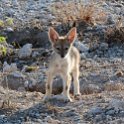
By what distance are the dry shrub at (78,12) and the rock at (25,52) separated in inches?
51.9

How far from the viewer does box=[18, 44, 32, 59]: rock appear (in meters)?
11.3

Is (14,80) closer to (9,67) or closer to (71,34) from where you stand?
(9,67)

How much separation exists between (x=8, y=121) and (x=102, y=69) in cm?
333

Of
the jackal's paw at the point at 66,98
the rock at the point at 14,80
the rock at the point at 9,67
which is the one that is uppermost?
the rock at the point at 9,67

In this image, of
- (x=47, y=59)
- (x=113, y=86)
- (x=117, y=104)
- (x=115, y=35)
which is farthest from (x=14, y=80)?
(x=117, y=104)

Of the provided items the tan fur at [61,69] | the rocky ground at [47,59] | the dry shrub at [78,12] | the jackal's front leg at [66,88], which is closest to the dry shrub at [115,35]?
the rocky ground at [47,59]

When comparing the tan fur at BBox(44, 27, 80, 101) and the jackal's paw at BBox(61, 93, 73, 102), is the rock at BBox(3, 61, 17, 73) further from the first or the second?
the jackal's paw at BBox(61, 93, 73, 102)

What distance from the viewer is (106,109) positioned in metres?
7.76

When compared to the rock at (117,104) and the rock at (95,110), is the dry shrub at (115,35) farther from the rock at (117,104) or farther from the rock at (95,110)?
the rock at (95,110)

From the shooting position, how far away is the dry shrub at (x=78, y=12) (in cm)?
1238

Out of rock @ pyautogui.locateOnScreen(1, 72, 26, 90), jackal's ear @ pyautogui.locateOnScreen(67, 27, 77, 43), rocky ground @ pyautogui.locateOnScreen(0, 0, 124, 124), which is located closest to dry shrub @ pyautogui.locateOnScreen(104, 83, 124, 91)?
rocky ground @ pyautogui.locateOnScreen(0, 0, 124, 124)

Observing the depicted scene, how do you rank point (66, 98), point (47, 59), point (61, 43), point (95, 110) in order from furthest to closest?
point (47, 59) → point (61, 43) → point (66, 98) → point (95, 110)

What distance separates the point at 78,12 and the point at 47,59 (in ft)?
6.52

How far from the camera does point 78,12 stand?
41.8ft
